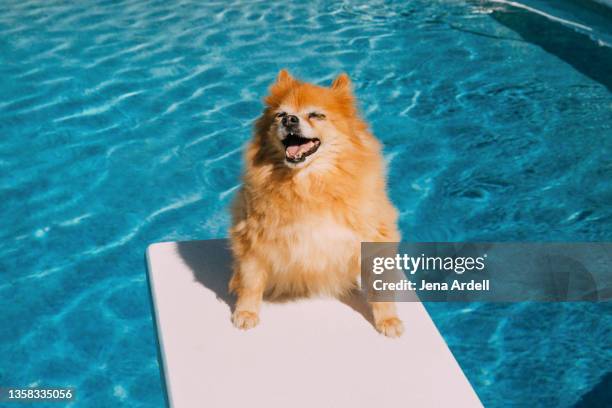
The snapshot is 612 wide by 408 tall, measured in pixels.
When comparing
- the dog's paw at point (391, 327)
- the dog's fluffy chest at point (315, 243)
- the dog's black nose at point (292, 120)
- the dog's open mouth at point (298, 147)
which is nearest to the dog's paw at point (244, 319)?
the dog's fluffy chest at point (315, 243)

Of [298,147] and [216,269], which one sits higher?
[298,147]

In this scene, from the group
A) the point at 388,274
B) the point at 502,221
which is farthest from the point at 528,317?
the point at 388,274

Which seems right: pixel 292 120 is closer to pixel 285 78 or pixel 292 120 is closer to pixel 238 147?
pixel 285 78

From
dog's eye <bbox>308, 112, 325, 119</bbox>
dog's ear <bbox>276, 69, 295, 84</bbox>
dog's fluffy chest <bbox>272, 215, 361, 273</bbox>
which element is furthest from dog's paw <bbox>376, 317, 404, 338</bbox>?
dog's ear <bbox>276, 69, 295, 84</bbox>

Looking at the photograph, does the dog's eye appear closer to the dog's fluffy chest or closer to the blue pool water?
the dog's fluffy chest

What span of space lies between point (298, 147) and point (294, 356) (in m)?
0.67

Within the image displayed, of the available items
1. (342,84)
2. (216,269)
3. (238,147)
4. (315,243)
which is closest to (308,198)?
(315,243)

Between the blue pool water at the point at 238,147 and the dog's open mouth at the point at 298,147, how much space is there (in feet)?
5.73

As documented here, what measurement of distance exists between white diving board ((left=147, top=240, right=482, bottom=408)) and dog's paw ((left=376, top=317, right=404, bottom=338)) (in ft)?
0.07

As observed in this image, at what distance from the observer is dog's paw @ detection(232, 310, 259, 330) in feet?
7.82

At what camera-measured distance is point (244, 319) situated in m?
2.39

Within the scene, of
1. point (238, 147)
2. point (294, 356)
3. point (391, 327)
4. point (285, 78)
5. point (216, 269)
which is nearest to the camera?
point (294, 356)

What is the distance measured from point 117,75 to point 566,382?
15.7ft

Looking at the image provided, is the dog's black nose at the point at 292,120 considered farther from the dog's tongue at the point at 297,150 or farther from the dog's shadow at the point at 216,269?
the dog's shadow at the point at 216,269
